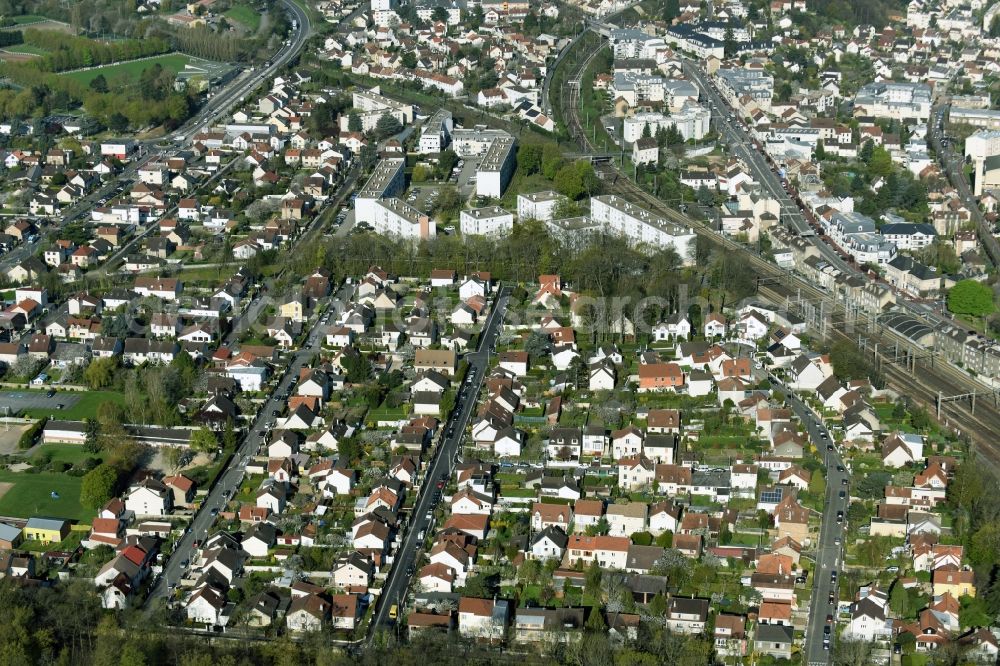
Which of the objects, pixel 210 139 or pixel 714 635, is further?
pixel 210 139

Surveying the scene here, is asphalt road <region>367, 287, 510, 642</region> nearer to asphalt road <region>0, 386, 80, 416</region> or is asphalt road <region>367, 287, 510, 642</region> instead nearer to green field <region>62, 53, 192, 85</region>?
asphalt road <region>0, 386, 80, 416</region>

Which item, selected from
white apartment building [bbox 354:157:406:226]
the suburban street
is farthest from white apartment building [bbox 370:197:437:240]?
the suburban street

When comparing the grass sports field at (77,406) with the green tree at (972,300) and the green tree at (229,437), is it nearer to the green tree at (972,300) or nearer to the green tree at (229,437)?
the green tree at (229,437)

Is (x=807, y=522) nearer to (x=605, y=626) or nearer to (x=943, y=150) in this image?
(x=605, y=626)

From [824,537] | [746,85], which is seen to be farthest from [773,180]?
[824,537]

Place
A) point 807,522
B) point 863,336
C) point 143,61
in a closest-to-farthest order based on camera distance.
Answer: point 807,522 < point 863,336 < point 143,61

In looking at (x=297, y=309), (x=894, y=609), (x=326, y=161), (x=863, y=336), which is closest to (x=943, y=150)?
(x=863, y=336)

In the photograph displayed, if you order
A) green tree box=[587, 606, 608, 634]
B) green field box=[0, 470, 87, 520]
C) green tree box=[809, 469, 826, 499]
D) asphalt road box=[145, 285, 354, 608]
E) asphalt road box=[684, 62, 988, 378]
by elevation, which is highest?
green tree box=[809, 469, 826, 499]

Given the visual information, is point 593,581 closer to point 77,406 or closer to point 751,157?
point 77,406
